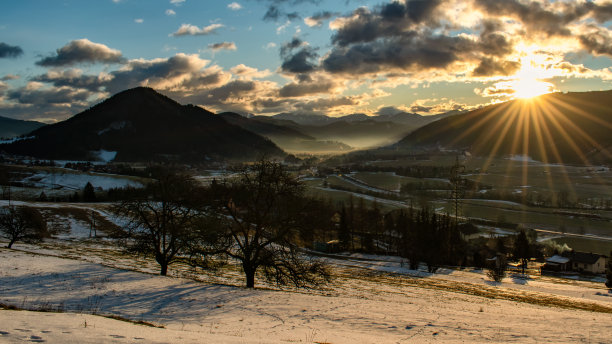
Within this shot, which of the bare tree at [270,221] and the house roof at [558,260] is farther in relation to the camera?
the house roof at [558,260]

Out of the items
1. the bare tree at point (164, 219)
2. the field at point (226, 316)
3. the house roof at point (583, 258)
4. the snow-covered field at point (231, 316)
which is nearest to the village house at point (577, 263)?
the house roof at point (583, 258)

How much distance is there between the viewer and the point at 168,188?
3127cm

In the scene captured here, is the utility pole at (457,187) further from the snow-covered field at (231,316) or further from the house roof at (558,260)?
the snow-covered field at (231,316)

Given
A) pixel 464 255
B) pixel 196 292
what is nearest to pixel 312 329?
pixel 196 292

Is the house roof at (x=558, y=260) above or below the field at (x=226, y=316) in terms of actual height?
below

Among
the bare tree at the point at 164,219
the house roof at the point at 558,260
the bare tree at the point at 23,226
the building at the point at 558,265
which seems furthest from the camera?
the house roof at the point at 558,260

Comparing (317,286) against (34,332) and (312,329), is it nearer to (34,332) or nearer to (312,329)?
(312,329)

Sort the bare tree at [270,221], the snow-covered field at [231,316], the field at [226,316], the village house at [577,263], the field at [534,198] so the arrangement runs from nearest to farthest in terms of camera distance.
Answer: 1. the snow-covered field at [231,316]
2. the field at [226,316]
3. the bare tree at [270,221]
4. the village house at [577,263]
5. the field at [534,198]

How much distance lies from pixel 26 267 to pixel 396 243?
65066 mm

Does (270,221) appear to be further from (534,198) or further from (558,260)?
(534,198)

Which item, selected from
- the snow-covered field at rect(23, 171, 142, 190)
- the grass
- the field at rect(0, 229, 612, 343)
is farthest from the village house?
the snow-covered field at rect(23, 171, 142, 190)

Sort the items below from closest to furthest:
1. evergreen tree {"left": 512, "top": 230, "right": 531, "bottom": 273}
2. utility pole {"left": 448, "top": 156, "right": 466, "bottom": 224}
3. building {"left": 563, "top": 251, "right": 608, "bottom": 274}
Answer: evergreen tree {"left": 512, "top": 230, "right": 531, "bottom": 273} < building {"left": 563, "top": 251, "right": 608, "bottom": 274} < utility pole {"left": 448, "top": 156, "right": 466, "bottom": 224}

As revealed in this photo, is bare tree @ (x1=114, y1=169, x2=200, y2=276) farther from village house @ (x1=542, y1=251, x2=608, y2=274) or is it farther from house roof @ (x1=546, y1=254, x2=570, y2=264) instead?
house roof @ (x1=546, y1=254, x2=570, y2=264)

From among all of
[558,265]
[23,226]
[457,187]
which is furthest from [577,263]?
[23,226]
